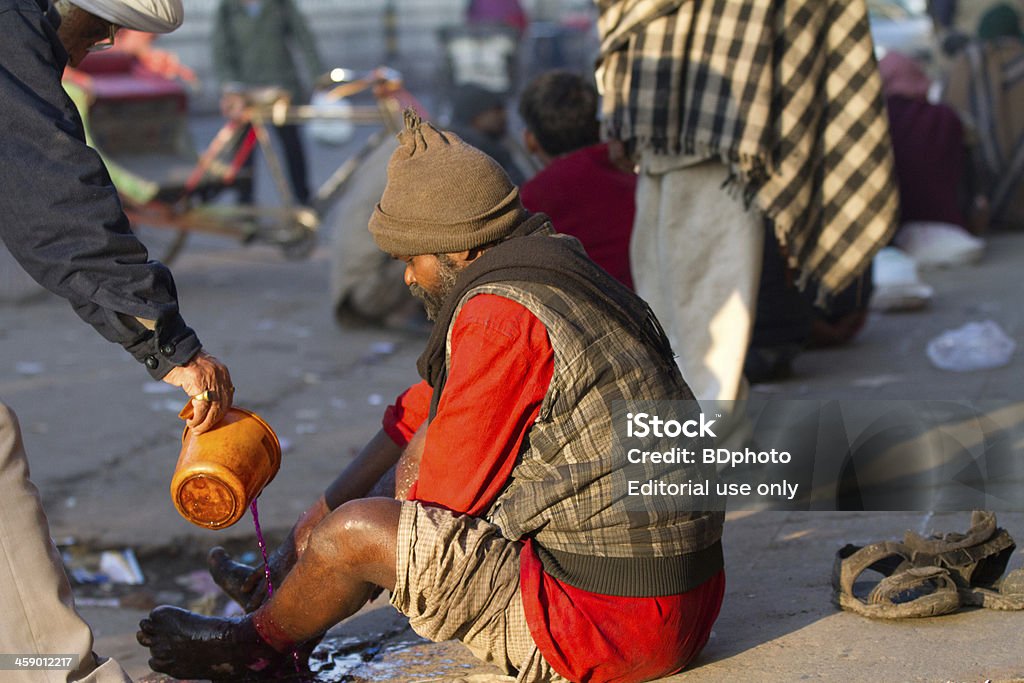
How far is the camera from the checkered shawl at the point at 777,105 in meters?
4.24

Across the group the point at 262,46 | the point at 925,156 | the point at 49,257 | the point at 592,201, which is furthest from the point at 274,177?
the point at 49,257

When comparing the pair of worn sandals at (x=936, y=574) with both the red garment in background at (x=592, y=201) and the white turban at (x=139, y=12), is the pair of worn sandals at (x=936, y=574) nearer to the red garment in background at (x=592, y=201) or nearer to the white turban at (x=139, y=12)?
the red garment in background at (x=592, y=201)

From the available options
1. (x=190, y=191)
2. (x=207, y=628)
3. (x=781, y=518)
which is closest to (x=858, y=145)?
(x=781, y=518)

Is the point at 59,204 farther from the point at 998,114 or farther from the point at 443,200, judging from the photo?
the point at 998,114

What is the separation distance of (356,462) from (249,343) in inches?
145

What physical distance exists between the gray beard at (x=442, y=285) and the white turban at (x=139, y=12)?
0.83 m

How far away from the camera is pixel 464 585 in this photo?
8.79ft

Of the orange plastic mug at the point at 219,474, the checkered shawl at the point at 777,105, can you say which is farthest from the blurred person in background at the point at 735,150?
the orange plastic mug at the point at 219,474

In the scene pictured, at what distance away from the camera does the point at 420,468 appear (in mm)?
2754

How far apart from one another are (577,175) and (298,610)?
221 centimetres

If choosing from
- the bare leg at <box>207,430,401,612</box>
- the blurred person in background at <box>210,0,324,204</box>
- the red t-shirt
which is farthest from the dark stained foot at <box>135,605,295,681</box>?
the blurred person in background at <box>210,0,324,204</box>

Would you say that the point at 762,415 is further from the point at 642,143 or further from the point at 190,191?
the point at 190,191

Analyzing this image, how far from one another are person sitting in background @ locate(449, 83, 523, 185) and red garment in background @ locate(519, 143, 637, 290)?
1658mm

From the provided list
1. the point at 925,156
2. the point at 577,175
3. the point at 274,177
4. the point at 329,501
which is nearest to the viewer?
the point at 329,501
